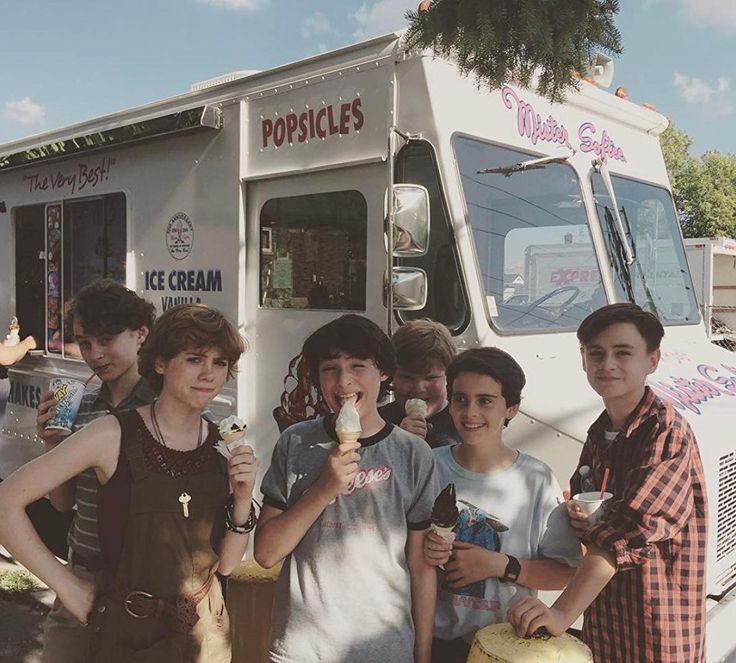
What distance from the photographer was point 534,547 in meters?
2.06

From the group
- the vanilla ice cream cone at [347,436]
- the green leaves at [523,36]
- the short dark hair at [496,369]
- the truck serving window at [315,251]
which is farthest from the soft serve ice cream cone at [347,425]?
the truck serving window at [315,251]

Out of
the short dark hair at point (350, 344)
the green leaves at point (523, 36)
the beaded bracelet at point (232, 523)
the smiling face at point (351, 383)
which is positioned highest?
the green leaves at point (523, 36)

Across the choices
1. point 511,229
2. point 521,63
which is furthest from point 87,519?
point 511,229

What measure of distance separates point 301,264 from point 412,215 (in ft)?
2.94

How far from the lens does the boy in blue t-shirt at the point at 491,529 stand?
→ 6.57 feet

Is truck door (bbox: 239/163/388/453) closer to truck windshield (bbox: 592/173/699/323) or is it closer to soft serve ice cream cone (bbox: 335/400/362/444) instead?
truck windshield (bbox: 592/173/699/323)

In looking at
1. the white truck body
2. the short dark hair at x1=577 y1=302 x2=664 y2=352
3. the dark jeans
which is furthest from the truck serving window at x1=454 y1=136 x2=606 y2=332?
the white truck body

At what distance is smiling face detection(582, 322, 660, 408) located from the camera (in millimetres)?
2150

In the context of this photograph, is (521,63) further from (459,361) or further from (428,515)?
(428,515)

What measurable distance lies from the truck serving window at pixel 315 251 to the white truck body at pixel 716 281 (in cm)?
974

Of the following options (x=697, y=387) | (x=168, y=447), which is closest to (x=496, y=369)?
(x=168, y=447)

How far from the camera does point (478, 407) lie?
6.99 ft

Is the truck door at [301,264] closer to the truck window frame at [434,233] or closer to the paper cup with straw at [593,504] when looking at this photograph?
the truck window frame at [434,233]

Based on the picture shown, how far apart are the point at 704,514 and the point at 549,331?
148 cm
